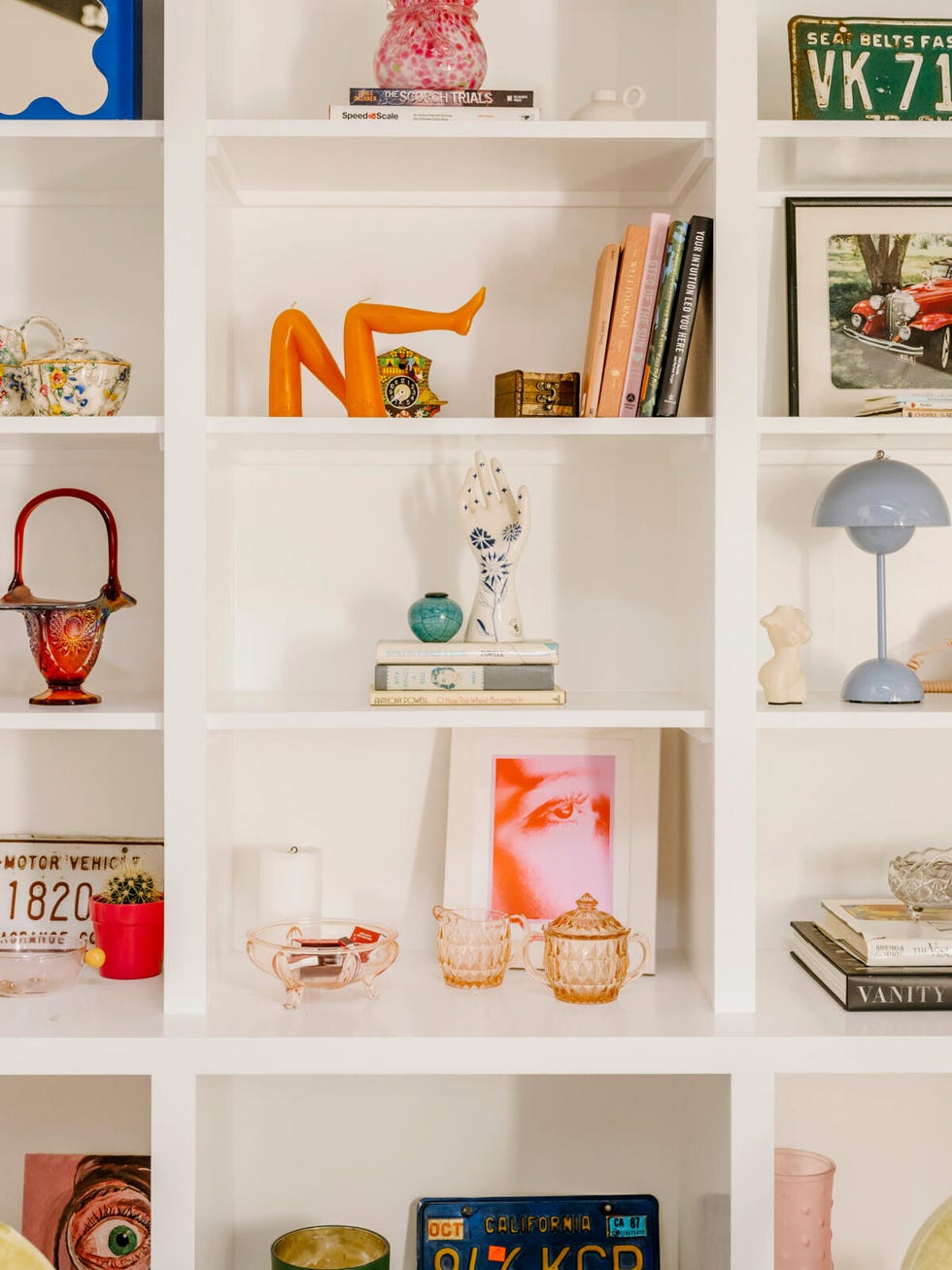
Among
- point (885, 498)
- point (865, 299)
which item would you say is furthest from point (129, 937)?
point (865, 299)

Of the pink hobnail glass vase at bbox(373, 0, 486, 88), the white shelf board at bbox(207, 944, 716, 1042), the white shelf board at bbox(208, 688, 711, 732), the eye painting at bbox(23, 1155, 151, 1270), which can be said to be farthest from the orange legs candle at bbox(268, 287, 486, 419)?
the eye painting at bbox(23, 1155, 151, 1270)

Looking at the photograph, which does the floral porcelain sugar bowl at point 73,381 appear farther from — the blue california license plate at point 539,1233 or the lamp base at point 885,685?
the blue california license plate at point 539,1233

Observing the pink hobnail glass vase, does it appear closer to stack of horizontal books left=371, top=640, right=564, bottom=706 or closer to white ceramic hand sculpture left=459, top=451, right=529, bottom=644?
white ceramic hand sculpture left=459, top=451, right=529, bottom=644

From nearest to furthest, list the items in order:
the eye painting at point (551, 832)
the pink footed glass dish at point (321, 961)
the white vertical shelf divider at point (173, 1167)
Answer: the white vertical shelf divider at point (173, 1167) → the pink footed glass dish at point (321, 961) → the eye painting at point (551, 832)

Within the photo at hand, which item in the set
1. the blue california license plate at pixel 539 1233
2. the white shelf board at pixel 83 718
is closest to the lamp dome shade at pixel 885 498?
the white shelf board at pixel 83 718

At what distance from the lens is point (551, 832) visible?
71.7 inches

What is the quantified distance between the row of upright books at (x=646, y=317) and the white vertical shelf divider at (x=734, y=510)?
0.12 feet

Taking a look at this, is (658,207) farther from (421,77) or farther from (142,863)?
(142,863)

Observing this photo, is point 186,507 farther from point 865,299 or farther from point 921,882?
point 921,882

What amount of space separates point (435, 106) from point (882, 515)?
80cm

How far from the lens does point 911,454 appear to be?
1844 millimetres

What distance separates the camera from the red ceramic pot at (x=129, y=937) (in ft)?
5.53

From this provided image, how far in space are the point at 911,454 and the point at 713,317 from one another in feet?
1.53

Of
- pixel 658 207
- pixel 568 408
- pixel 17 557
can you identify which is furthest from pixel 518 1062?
pixel 658 207
